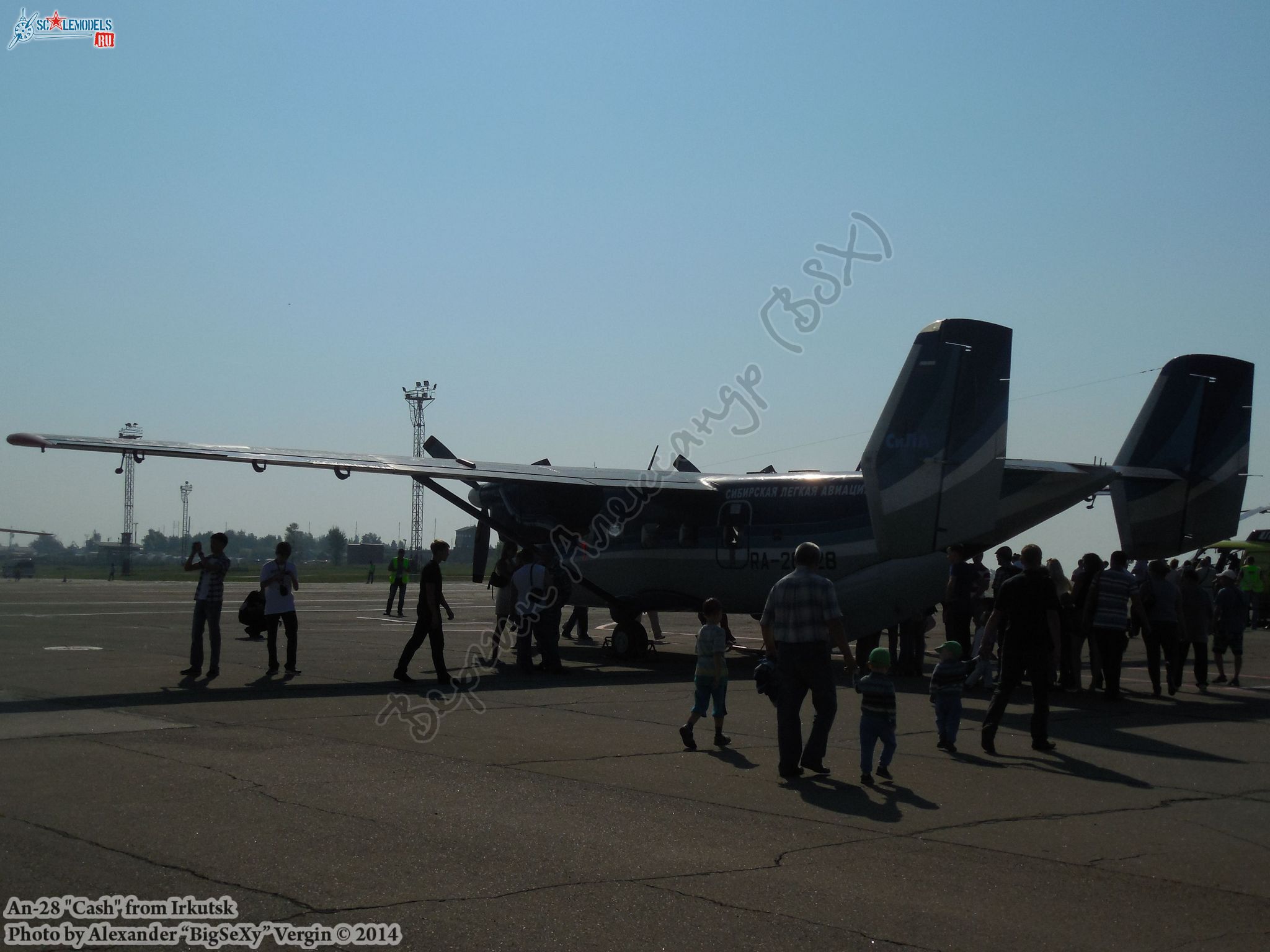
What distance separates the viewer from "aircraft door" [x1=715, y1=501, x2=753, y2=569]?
61.6 ft

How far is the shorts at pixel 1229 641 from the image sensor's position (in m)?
16.8

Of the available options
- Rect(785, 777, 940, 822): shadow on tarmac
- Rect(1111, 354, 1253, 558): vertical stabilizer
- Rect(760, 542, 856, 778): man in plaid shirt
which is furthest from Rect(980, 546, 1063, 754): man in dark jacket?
Rect(1111, 354, 1253, 558): vertical stabilizer

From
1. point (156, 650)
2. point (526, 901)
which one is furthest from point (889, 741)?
point (156, 650)

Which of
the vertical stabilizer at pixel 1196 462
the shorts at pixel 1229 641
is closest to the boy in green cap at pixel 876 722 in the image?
the vertical stabilizer at pixel 1196 462

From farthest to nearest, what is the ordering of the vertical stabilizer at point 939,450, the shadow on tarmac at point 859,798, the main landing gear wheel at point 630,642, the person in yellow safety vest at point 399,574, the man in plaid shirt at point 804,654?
the person in yellow safety vest at point 399,574 < the main landing gear wheel at point 630,642 < the vertical stabilizer at point 939,450 < the man in plaid shirt at point 804,654 < the shadow on tarmac at point 859,798

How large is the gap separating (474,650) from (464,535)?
131ft

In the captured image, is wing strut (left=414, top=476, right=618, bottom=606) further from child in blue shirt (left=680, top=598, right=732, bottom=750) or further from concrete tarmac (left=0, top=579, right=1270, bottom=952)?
child in blue shirt (left=680, top=598, right=732, bottom=750)

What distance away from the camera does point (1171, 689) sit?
1493cm

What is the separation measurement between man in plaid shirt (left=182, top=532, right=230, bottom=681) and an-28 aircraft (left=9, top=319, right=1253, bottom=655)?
1.64 meters

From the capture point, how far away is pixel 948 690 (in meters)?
9.84

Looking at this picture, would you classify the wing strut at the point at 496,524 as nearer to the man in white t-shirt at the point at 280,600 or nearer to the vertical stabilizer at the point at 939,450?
the man in white t-shirt at the point at 280,600

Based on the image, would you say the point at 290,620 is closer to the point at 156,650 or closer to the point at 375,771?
the point at 156,650

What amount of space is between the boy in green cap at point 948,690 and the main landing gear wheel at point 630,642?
9.08 meters

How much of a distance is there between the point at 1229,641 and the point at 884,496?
834 cm
